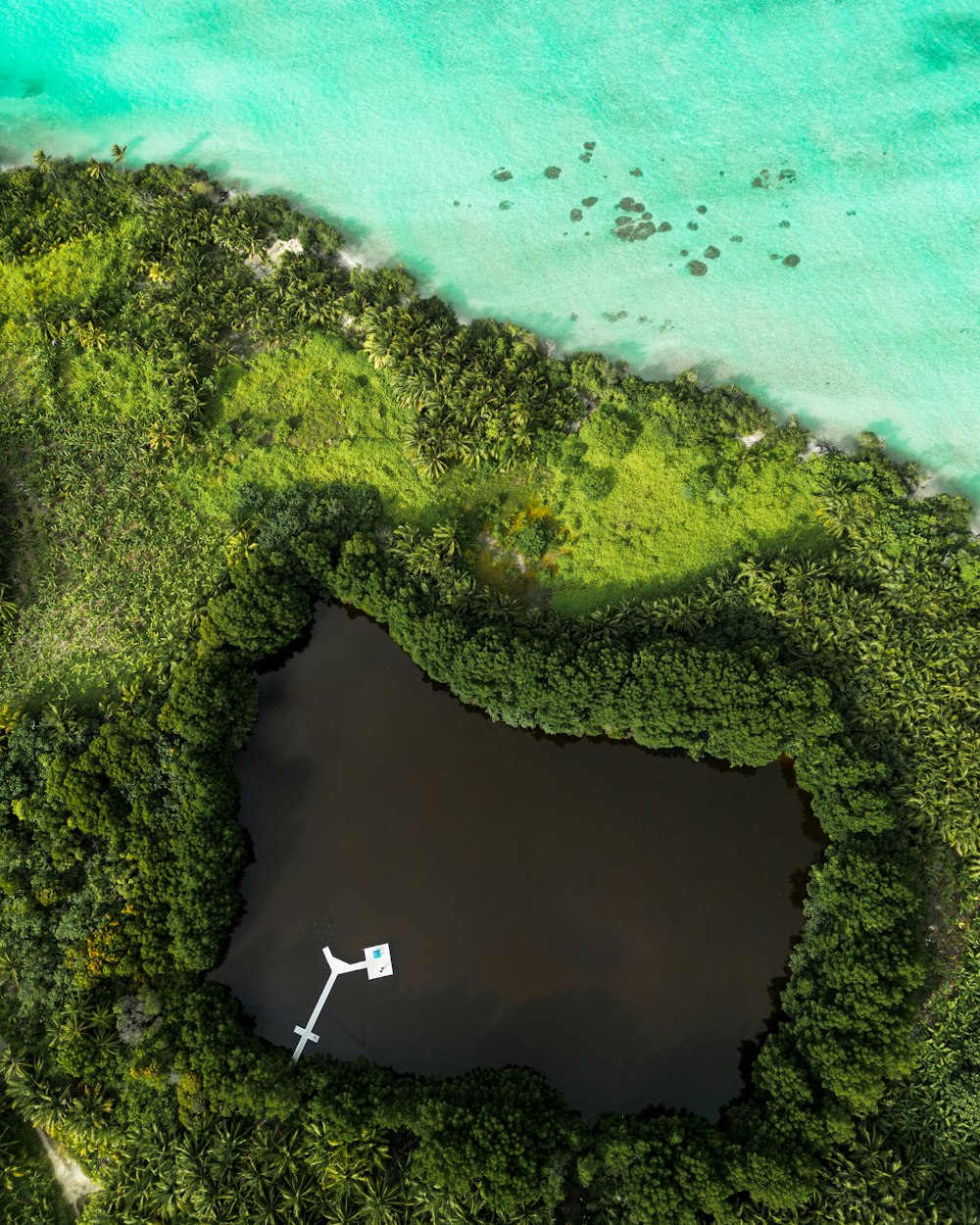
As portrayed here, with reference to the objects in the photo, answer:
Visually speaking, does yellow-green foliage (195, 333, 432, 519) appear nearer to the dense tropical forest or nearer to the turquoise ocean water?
the dense tropical forest

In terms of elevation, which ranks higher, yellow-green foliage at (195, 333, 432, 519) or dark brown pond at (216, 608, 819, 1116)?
yellow-green foliage at (195, 333, 432, 519)

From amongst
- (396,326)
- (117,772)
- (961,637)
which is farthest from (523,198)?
(117,772)

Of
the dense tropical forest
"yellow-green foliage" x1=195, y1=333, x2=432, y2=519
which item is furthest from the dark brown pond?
"yellow-green foliage" x1=195, y1=333, x2=432, y2=519

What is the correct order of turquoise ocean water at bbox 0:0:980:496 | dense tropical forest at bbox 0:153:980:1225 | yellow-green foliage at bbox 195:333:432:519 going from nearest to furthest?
dense tropical forest at bbox 0:153:980:1225, yellow-green foliage at bbox 195:333:432:519, turquoise ocean water at bbox 0:0:980:496

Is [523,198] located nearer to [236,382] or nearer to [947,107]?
[236,382]

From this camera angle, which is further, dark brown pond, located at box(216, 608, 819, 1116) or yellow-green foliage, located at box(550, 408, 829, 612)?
yellow-green foliage, located at box(550, 408, 829, 612)

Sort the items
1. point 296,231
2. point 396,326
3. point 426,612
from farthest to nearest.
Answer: point 296,231, point 396,326, point 426,612

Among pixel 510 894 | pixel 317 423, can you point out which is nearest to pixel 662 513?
pixel 317 423

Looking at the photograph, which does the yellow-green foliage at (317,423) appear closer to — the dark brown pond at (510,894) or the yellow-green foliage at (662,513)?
the yellow-green foliage at (662,513)
